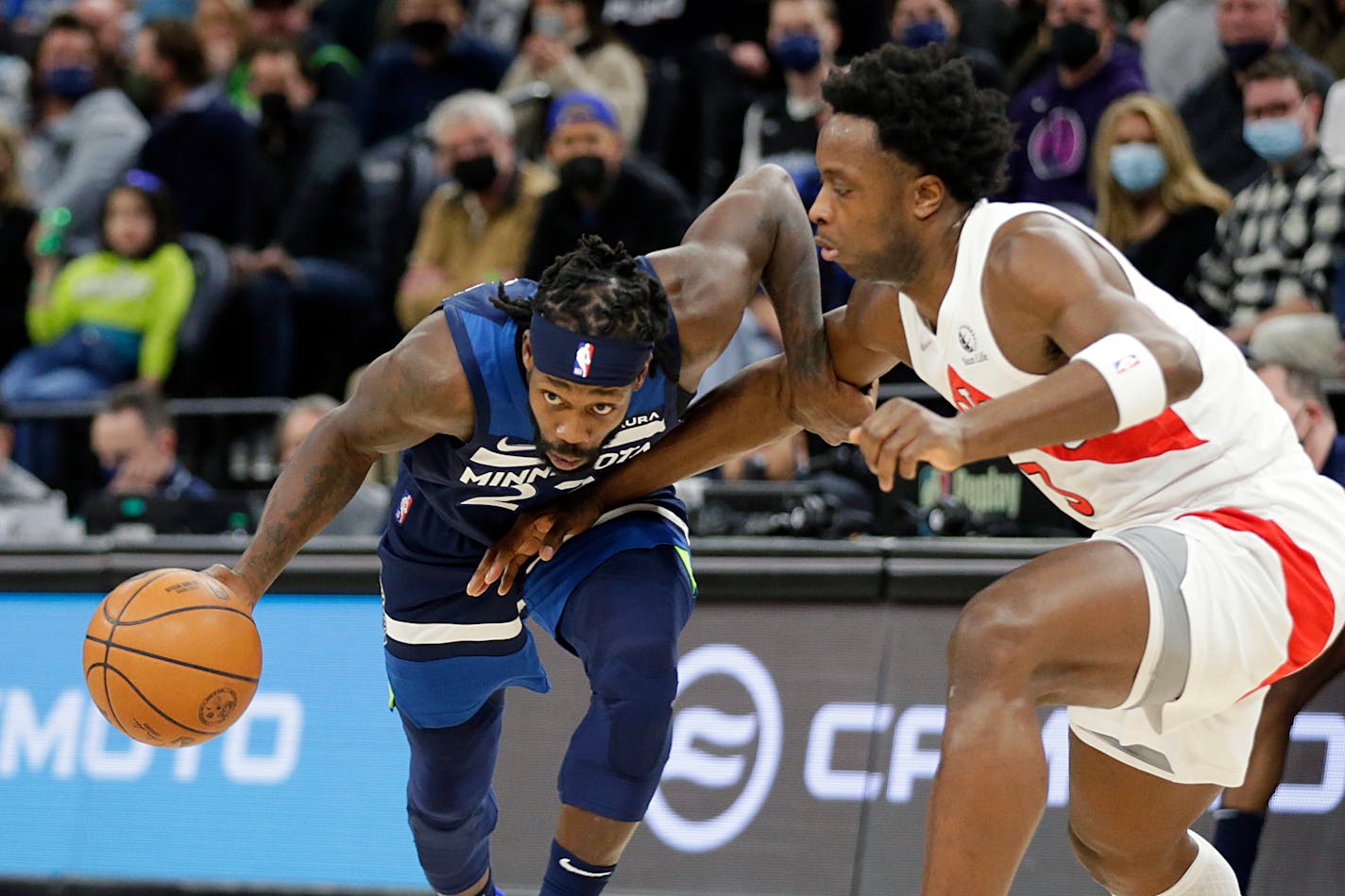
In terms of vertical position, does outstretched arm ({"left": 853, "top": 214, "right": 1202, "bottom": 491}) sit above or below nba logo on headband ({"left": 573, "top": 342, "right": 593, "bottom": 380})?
above

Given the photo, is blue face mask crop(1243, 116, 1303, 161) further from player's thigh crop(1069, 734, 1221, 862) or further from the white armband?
the white armband

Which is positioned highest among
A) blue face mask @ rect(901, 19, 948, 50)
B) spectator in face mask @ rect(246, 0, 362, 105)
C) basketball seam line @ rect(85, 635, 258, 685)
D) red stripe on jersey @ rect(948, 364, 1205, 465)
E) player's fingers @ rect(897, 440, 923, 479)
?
player's fingers @ rect(897, 440, 923, 479)

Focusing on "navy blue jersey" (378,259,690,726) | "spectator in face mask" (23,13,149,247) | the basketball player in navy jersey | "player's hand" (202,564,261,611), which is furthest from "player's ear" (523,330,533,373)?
"spectator in face mask" (23,13,149,247)

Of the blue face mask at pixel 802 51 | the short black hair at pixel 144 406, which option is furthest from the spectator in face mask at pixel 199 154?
the blue face mask at pixel 802 51

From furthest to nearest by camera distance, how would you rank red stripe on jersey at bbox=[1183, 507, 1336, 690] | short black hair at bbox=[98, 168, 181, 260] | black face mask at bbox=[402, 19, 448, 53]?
1. black face mask at bbox=[402, 19, 448, 53]
2. short black hair at bbox=[98, 168, 181, 260]
3. red stripe on jersey at bbox=[1183, 507, 1336, 690]

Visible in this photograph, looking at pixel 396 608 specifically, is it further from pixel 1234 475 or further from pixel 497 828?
pixel 1234 475

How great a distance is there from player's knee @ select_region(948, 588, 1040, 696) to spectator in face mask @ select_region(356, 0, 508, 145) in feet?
25.9

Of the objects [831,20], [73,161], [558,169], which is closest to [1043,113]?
[831,20]

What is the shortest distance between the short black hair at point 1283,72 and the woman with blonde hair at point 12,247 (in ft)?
23.6

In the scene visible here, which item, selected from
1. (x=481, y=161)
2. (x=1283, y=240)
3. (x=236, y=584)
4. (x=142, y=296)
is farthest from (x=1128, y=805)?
(x=142, y=296)

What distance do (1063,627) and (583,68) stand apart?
280 inches

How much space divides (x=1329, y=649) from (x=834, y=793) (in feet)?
5.15

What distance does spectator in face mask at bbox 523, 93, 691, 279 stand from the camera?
8117 mm

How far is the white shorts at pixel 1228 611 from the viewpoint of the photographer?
129 inches
